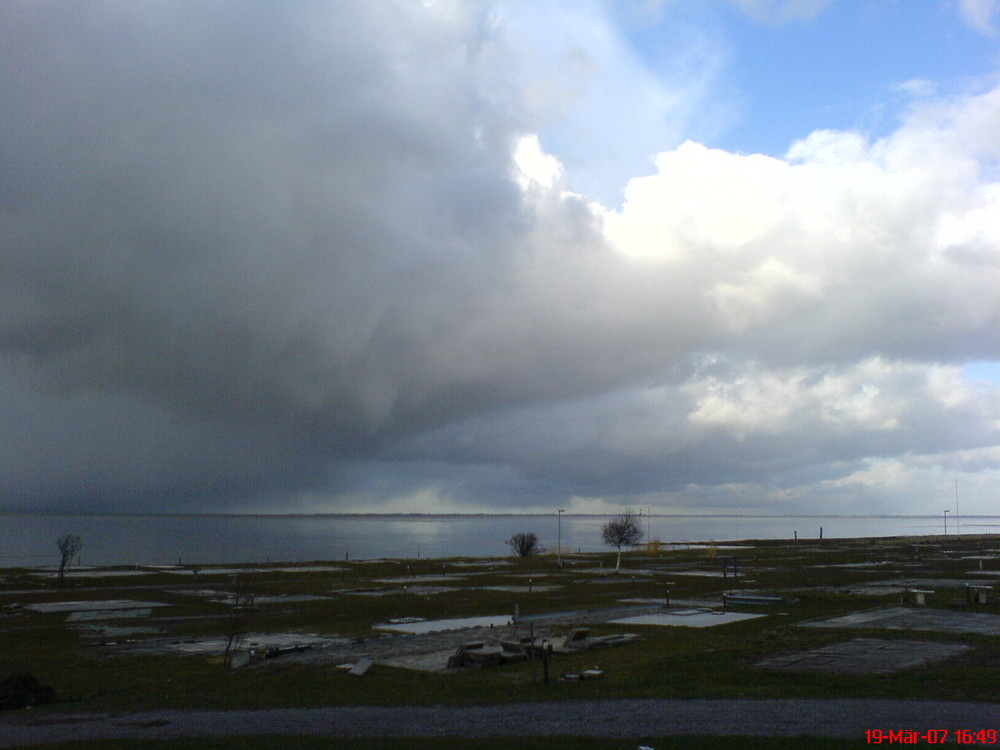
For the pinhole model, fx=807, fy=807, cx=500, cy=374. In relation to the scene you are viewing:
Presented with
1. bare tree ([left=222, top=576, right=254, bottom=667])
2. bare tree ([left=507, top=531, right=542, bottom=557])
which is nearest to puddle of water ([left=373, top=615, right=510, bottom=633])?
bare tree ([left=222, top=576, right=254, bottom=667])

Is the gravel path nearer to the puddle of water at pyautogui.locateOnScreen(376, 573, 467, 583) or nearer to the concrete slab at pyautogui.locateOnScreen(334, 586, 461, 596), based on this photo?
the concrete slab at pyautogui.locateOnScreen(334, 586, 461, 596)

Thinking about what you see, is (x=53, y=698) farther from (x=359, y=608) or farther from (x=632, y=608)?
(x=632, y=608)

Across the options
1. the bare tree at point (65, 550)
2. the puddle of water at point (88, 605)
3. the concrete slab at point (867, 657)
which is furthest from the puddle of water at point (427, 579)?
the concrete slab at point (867, 657)

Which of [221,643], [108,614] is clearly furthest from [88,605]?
[221,643]

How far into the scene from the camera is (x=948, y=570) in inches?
2731

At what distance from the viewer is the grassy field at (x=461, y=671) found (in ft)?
63.5

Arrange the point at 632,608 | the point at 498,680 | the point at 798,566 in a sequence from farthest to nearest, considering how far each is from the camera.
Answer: the point at 798,566 < the point at 632,608 < the point at 498,680

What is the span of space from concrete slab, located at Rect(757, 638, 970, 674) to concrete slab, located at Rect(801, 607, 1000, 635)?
433cm

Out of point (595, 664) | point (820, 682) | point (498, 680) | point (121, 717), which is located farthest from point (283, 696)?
point (820, 682)

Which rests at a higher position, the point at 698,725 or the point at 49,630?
the point at 698,725

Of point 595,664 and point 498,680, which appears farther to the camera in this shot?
point 595,664

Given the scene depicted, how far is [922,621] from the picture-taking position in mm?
32875

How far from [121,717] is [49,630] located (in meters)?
22.8
